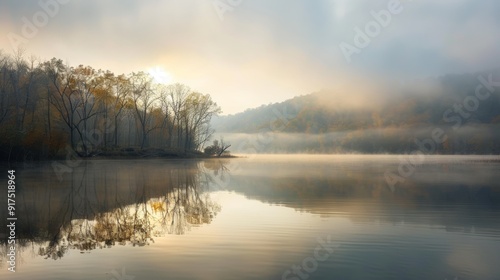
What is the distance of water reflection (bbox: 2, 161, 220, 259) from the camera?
11.9m

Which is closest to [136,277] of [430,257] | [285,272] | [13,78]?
[285,272]

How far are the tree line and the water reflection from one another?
31482 mm

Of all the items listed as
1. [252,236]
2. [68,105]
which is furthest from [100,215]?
[68,105]

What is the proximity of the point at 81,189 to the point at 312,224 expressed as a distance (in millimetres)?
15377

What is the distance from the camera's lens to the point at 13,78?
5650cm

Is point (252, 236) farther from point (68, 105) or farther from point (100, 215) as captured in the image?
point (68, 105)

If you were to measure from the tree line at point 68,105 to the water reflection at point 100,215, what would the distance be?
103ft

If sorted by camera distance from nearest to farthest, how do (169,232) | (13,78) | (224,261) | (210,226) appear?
(224,261) < (169,232) < (210,226) < (13,78)

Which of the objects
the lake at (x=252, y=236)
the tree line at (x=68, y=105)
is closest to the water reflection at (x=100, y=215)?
the lake at (x=252, y=236)

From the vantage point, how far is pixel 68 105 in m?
76.6

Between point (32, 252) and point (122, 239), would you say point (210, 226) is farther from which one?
point (32, 252)

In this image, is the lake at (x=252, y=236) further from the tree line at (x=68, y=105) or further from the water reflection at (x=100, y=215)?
the tree line at (x=68, y=105)

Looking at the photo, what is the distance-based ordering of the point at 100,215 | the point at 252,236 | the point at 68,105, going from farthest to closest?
the point at 68,105, the point at 100,215, the point at 252,236

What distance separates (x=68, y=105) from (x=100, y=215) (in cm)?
6744
